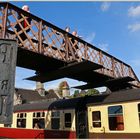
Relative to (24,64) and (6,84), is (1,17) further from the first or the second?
(6,84)

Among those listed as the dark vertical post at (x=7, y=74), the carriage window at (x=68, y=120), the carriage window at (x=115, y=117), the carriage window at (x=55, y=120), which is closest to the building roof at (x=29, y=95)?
the carriage window at (x=55, y=120)

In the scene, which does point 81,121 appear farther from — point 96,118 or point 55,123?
point 55,123

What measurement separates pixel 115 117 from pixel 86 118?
2.41 metres

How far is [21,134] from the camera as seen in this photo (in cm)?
1895

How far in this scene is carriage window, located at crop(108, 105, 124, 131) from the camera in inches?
529

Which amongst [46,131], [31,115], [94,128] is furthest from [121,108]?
[31,115]

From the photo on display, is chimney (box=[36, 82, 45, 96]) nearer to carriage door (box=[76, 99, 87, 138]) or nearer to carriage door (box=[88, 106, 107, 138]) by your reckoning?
carriage door (box=[76, 99, 87, 138])

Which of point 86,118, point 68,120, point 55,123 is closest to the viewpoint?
point 86,118

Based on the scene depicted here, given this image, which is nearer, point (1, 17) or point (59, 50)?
point (1, 17)

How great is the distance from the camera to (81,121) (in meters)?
15.8

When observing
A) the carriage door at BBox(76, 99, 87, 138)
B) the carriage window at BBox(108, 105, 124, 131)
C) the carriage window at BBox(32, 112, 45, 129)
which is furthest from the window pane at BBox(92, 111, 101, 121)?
the carriage window at BBox(32, 112, 45, 129)

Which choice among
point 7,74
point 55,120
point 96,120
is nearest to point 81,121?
point 96,120

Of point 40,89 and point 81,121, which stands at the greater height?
point 40,89

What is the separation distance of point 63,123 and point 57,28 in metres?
6.49
